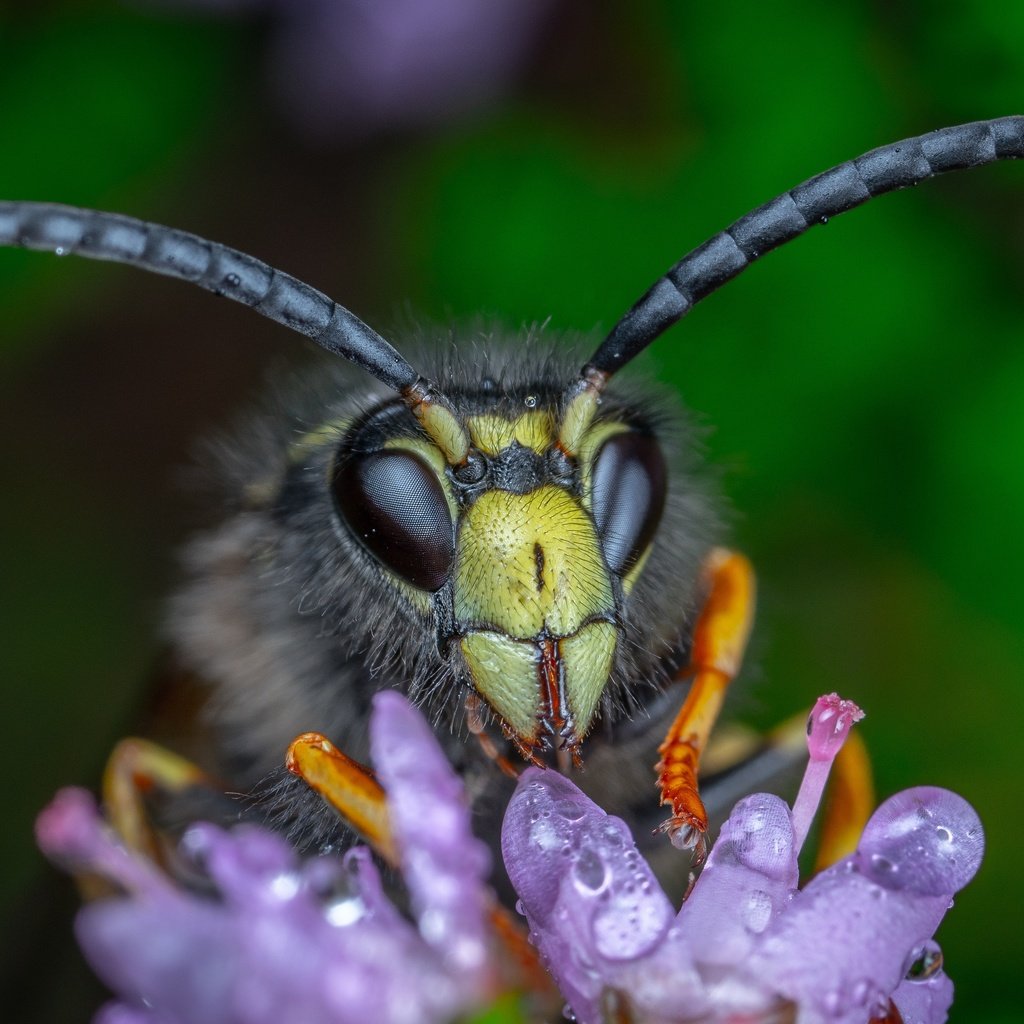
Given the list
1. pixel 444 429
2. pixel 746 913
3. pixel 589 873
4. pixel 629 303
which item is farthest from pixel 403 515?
pixel 629 303

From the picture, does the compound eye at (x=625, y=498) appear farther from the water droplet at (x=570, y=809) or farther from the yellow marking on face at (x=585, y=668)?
the water droplet at (x=570, y=809)

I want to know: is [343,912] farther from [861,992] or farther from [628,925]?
[861,992]

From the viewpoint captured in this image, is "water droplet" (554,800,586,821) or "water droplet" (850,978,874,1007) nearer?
"water droplet" (850,978,874,1007)

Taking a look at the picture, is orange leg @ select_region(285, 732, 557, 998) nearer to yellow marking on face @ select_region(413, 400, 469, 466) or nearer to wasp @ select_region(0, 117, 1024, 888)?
wasp @ select_region(0, 117, 1024, 888)

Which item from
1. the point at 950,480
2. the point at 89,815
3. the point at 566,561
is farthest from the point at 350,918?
the point at 950,480

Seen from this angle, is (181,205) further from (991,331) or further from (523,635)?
(523,635)

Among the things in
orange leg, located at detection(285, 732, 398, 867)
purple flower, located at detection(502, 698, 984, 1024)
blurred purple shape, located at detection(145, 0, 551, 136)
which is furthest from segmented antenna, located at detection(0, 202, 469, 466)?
blurred purple shape, located at detection(145, 0, 551, 136)
